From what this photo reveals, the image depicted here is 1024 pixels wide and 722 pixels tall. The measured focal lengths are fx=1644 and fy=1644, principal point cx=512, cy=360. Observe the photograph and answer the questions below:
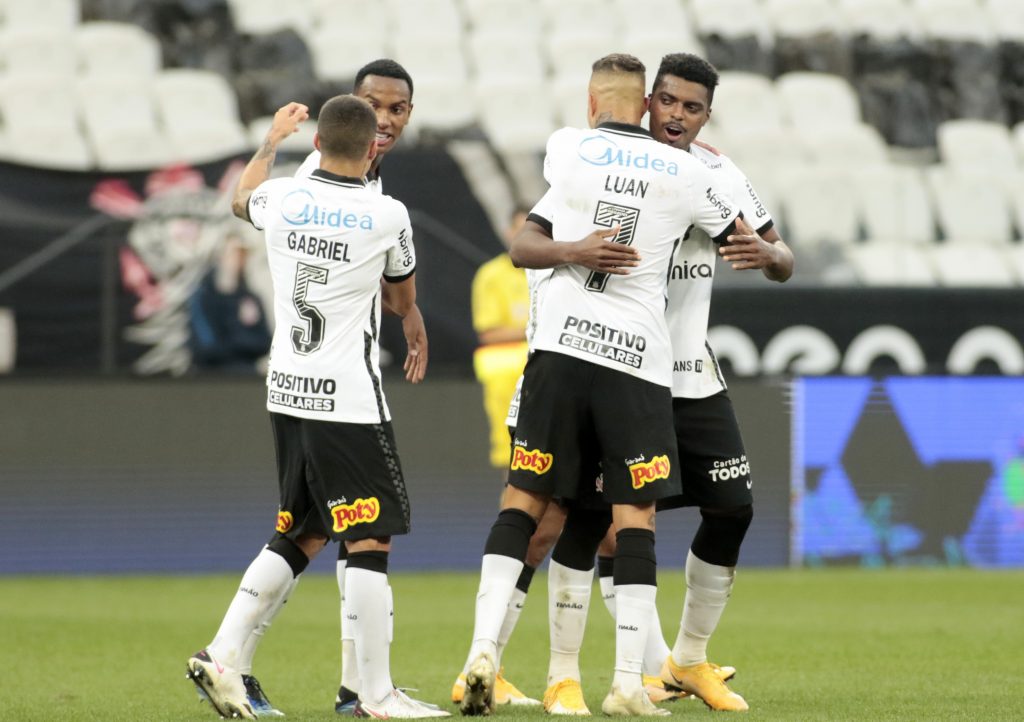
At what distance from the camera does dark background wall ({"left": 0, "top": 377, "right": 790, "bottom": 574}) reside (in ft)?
35.7

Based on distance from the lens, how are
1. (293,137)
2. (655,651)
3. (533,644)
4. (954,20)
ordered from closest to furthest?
(655,651) < (533,644) < (293,137) < (954,20)

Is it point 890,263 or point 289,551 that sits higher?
point 890,263

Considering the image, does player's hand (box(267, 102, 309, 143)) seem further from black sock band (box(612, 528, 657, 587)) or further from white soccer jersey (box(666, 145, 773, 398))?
black sock band (box(612, 528, 657, 587))

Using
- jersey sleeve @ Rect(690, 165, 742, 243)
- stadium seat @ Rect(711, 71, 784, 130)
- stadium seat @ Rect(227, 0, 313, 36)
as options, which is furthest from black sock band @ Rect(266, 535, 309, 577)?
stadium seat @ Rect(711, 71, 784, 130)

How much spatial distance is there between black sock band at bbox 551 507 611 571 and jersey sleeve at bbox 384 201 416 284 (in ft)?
3.30

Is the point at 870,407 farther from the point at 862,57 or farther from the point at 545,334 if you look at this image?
the point at 545,334

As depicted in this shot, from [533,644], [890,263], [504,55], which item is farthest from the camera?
[504,55]

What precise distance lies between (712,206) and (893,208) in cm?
895

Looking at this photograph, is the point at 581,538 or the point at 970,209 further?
the point at 970,209

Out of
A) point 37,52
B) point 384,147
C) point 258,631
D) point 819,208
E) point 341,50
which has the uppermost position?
point 341,50

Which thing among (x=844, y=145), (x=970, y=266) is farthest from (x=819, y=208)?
(x=844, y=145)

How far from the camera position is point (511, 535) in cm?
523

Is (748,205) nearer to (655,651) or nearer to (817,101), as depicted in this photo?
(655,651)

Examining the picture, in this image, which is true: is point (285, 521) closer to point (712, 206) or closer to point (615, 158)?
point (615, 158)
